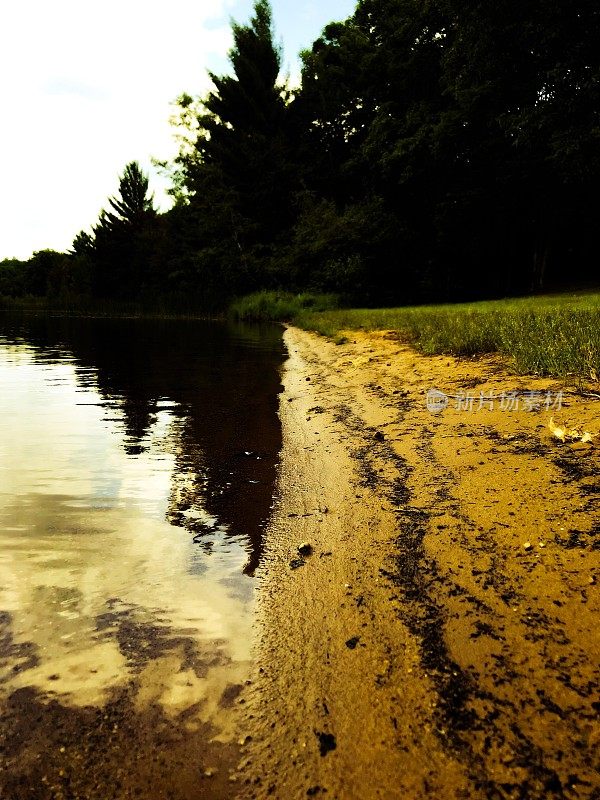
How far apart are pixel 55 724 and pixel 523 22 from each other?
20.2 m

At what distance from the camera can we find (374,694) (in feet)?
4.12

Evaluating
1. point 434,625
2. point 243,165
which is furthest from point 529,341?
point 243,165

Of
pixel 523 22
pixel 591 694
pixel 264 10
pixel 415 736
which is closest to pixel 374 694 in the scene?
pixel 415 736

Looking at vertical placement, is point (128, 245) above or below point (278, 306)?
above

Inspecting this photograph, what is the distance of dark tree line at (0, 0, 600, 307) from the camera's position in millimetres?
16172

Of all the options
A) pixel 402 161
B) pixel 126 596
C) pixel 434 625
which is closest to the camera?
pixel 434 625

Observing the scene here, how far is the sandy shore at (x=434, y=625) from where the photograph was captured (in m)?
1.05

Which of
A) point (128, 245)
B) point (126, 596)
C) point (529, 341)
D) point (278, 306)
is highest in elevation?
point (128, 245)

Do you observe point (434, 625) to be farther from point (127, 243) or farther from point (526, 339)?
point (127, 243)

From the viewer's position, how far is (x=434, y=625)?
149cm

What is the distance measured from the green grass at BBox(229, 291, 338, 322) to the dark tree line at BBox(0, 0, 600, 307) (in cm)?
172

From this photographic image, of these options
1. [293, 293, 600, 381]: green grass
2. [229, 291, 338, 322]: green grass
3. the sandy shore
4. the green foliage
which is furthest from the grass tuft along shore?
the green foliage

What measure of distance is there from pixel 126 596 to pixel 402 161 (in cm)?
2529

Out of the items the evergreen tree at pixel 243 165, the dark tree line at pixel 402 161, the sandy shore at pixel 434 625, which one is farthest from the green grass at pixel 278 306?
the sandy shore at pixel 434 625
